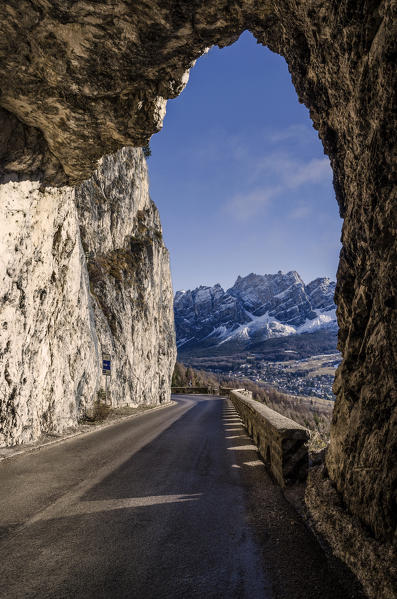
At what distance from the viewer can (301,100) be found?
6.11 meters

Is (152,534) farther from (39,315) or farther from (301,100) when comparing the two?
(39,315)

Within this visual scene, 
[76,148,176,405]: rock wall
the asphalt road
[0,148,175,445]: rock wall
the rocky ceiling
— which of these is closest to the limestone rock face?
[0,148,175,445]: rock wall

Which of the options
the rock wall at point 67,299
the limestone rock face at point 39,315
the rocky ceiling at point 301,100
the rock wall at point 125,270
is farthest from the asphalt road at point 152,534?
the rock wall at point 125,270

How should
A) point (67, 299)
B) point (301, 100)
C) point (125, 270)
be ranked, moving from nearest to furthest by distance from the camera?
point (301, 100), point (67, 299), point (125, 270)

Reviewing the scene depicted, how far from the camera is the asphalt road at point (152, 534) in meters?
2.96

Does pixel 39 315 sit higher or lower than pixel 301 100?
lower

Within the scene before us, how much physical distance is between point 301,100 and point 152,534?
755 centimetres

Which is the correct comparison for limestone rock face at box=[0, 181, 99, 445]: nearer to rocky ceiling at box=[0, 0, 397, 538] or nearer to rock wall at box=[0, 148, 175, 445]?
rock wall at box=[0, 148, 175, 445]

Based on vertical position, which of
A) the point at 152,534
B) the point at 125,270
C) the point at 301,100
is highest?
the point at 125,270

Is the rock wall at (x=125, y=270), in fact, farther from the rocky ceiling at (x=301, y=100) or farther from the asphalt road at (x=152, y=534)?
the asphalt road at (x=152, y=534)

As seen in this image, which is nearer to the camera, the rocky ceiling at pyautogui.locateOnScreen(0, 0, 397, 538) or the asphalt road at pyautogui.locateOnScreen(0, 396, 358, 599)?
the asphalt road at pyautogui.locateOnScreen(0, 396, 358, 599)

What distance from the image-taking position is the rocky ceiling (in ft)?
10.4

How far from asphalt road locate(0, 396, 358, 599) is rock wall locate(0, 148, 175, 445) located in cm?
334

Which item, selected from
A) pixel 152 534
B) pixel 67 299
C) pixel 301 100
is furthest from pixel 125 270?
pixel 152 534
